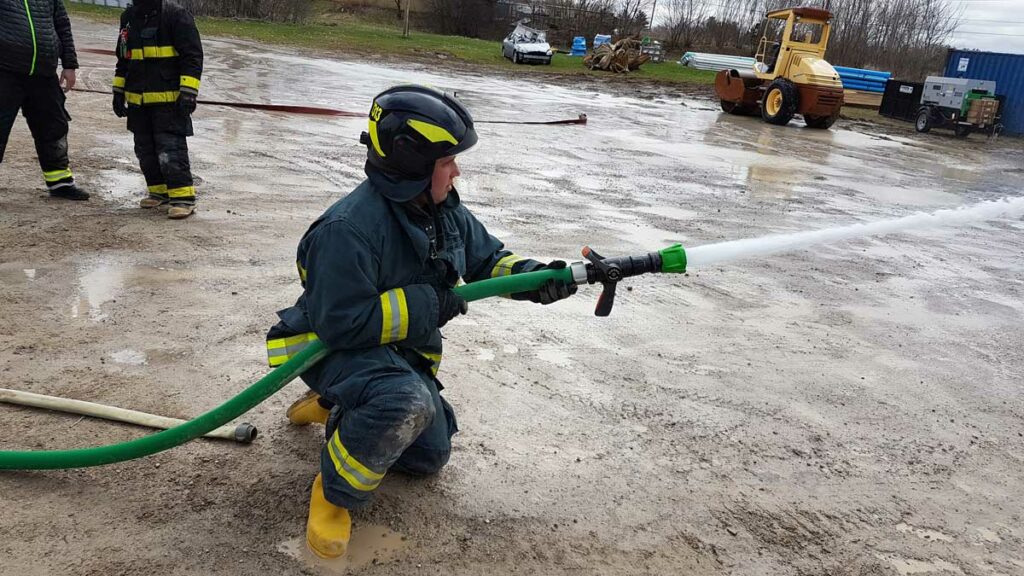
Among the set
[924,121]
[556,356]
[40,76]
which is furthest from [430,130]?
[924,121]

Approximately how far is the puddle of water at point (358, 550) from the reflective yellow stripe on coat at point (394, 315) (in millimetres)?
672

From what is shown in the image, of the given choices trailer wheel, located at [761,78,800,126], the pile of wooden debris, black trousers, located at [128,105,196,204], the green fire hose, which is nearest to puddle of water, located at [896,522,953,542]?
the green fire hose

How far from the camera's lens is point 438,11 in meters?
47.7

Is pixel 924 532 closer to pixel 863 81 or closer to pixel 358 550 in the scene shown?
pixel 358 550

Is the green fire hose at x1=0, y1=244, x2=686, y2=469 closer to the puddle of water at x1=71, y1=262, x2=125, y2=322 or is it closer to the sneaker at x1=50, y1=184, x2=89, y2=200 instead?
the puddle of water at x1=71, y1=262, x2=125, y2=322

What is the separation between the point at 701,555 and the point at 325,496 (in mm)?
1284

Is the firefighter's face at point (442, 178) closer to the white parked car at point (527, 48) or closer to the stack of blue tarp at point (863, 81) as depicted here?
the stack of blue tarp at point (863, 81)

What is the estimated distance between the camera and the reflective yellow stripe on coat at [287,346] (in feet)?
8.56

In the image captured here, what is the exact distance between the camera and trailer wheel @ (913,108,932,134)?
2011 cm

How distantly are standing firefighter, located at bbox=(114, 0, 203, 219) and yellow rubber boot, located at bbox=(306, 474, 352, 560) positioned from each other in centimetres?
400

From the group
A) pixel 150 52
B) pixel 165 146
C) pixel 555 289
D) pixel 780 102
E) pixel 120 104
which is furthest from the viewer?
pixel 780 102

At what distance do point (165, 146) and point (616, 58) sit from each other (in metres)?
27.3

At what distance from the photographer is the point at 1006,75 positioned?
23000 mm

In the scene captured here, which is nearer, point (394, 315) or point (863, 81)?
point (394, 315)
